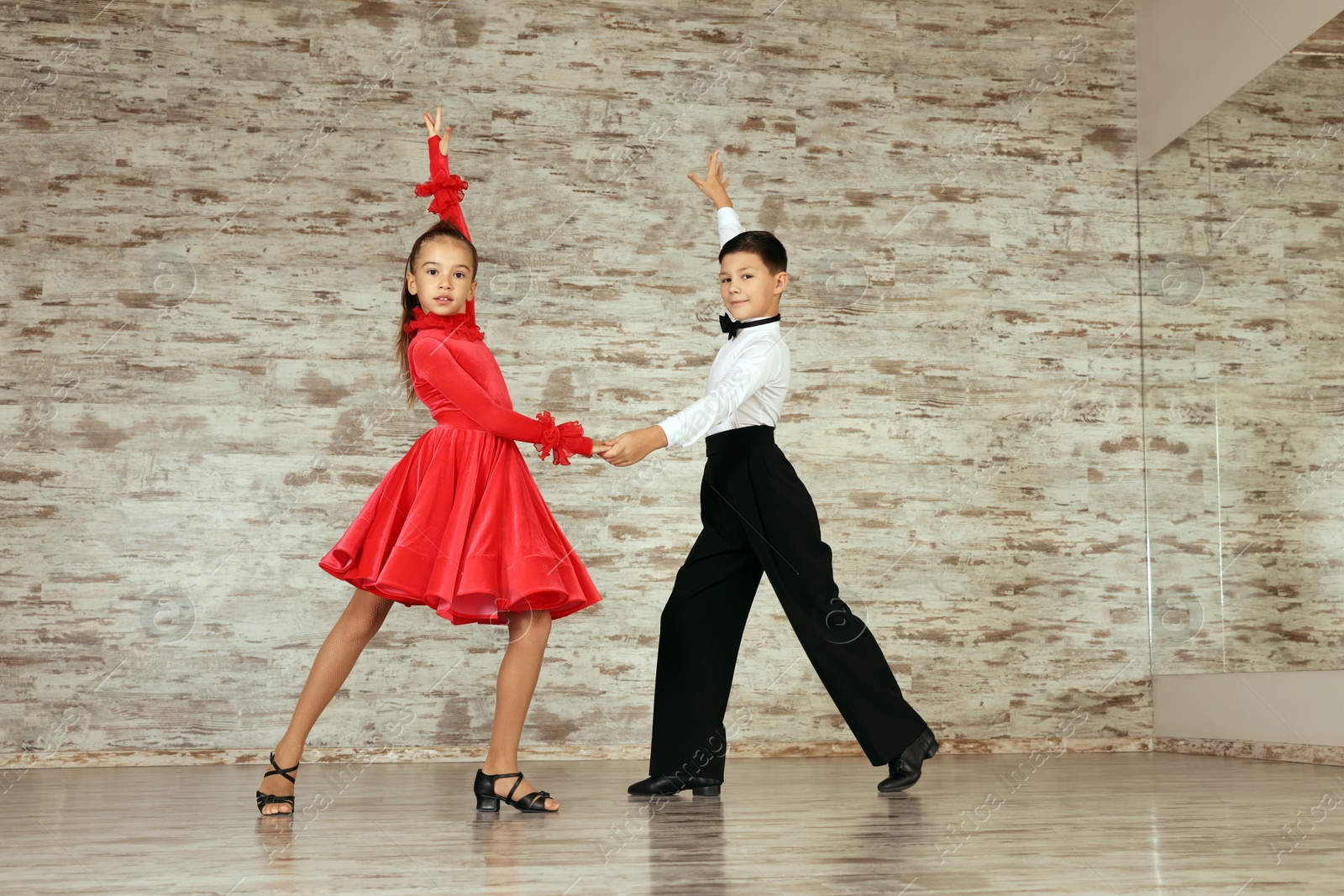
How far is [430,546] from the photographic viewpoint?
7.93 feet

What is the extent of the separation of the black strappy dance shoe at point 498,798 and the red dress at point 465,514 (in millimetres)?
353

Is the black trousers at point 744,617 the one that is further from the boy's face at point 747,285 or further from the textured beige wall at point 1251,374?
the textured beige wall at point 1251,374

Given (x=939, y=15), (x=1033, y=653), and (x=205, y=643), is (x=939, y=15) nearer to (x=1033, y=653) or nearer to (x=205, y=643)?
(x=1033, y=653)

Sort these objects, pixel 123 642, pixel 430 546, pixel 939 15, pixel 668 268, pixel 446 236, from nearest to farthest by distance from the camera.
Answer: pixel 430 546 → pixel 446 236 → pixel 123 642 → pixel 668 268 → pixel 939 15

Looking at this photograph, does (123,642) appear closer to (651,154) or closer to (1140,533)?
(651,154)

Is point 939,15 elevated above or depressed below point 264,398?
above

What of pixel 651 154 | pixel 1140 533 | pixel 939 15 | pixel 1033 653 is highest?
pixel 939 15

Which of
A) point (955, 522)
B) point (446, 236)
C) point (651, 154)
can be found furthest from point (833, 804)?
point (651, 154)

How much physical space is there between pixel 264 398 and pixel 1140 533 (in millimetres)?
3597

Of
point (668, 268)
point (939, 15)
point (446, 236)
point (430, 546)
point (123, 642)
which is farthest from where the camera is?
point (939, 15)

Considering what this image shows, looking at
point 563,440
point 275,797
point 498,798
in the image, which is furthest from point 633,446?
point 275,797

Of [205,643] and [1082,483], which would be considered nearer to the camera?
[205,643]

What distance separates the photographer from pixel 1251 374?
13.8ft

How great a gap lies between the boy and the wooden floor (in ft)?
0.41
